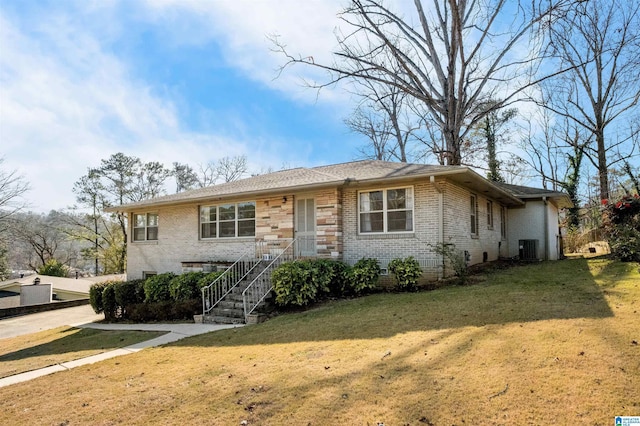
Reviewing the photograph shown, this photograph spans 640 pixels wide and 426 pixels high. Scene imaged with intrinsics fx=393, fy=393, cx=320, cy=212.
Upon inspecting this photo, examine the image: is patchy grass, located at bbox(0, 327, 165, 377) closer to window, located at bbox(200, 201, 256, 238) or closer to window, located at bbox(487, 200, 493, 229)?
window, located at bbox(200, 201, 256, 238)

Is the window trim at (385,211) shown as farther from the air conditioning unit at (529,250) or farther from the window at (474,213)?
the air conditioning unit at (529,250)

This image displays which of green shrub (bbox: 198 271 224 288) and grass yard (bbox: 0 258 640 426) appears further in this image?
green shrub (bbox: 198 271 224 288)

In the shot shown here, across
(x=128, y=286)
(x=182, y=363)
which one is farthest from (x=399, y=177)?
(x=128, y=286)

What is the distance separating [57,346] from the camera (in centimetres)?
963

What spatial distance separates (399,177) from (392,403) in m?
7.73

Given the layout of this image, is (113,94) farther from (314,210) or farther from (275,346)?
(275,346)

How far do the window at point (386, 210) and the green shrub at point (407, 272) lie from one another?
1.31 meters

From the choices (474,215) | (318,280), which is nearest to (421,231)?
(318,280)

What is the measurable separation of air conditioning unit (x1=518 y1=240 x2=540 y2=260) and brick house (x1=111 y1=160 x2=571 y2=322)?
4 cm

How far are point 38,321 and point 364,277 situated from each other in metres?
14.4

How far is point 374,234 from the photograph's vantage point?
11.8 metres

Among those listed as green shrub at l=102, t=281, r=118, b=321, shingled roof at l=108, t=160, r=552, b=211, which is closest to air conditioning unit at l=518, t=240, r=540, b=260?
shingled roof at l=108, t=160, r=552, b=211

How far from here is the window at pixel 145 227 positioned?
57.2 feet

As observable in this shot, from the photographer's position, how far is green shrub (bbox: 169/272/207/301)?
11.6 m
